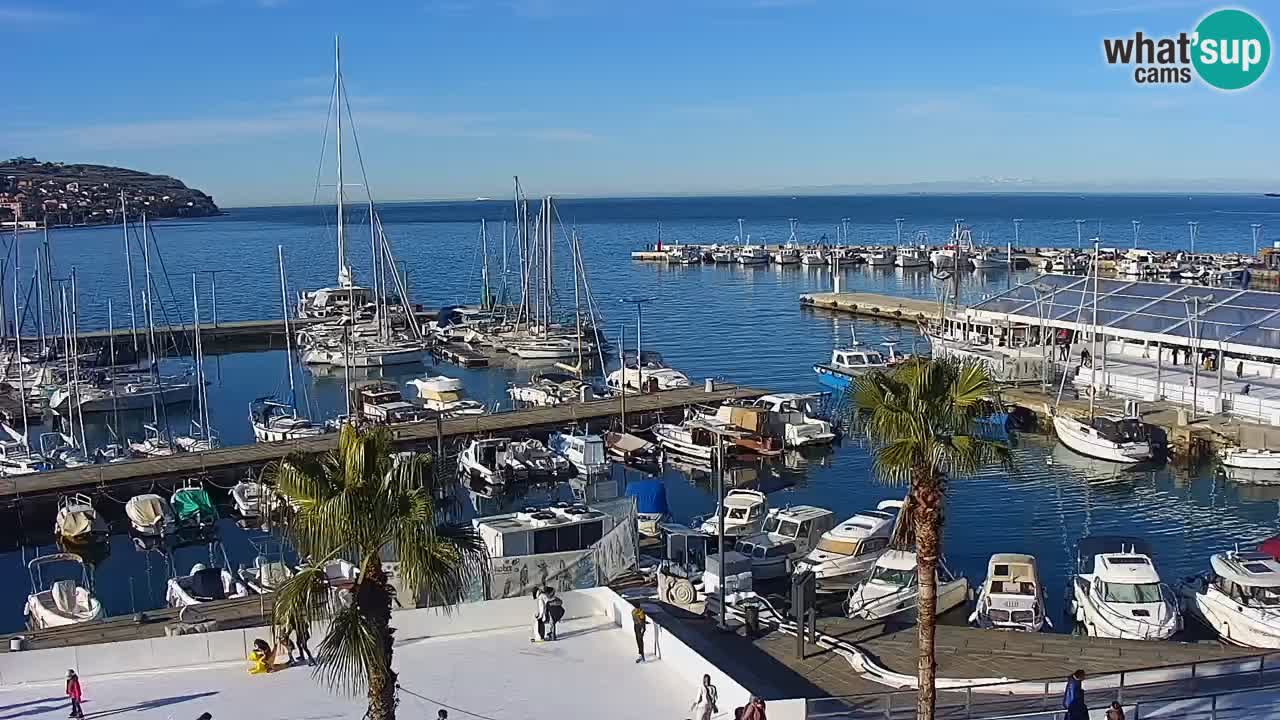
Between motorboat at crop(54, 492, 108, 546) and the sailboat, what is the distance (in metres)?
36.1

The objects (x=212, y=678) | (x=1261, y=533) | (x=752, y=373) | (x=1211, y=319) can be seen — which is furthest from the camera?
(x=752, y=373)

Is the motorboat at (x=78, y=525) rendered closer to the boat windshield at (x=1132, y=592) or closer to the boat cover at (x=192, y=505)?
the boat cover at (x=192, y=505)

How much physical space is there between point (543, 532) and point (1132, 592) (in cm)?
1356

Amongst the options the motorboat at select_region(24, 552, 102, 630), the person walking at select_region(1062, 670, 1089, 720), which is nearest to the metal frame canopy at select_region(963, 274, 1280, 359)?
the person walking at select_region(1062, 670, 1089, 720)

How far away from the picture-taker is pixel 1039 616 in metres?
27.1

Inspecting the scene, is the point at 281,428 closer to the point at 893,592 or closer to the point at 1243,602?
the point at 893,592

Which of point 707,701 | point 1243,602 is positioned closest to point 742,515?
point 1243,602

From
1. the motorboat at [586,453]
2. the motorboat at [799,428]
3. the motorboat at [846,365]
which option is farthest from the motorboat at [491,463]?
the motorboat at [846,365]

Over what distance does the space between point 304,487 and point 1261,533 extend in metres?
35.0

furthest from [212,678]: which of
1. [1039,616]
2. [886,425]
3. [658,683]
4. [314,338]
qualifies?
[314,338]

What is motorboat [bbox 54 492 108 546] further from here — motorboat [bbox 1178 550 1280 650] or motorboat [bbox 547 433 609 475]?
motorboat [bbox 1178 550 1280 650]

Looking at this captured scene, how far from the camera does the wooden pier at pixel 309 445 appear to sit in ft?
141

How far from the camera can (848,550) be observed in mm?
31875

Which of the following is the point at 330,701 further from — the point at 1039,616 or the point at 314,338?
the point at 314,338
